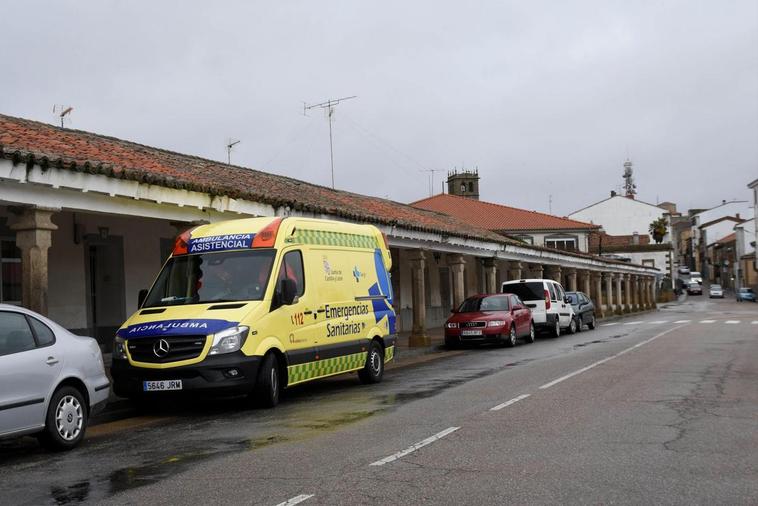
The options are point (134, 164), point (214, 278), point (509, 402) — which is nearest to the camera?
point (509, 402)

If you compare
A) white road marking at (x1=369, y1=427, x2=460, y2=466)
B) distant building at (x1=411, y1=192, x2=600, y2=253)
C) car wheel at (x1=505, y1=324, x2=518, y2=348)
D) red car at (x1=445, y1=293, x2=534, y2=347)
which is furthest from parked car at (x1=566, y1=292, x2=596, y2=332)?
distant building at (x1=411, y1=192, x2=600, y2=253)

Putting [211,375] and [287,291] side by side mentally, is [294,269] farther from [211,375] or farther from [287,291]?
[211,375]

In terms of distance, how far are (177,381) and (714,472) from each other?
21.4 ft

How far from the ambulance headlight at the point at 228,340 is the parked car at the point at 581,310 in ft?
77.1

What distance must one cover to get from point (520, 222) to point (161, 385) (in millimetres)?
55908

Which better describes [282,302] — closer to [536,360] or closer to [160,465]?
[160,465]

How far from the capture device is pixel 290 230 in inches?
484

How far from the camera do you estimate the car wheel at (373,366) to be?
14.1 metres

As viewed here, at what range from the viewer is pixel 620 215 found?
101125 millimetres

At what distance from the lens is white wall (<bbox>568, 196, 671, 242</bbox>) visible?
100125 mm

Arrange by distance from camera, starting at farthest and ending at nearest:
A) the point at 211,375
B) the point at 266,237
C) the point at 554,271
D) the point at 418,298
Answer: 1. the point at 554,271
2. the point at 418,298
3. the point at 266,237
4. the point at 211,375

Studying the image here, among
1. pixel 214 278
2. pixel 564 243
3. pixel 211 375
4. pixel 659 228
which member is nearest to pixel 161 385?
pixel 211 375

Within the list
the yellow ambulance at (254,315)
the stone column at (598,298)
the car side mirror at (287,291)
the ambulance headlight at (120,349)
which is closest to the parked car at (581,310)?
the stone column at (598,298)

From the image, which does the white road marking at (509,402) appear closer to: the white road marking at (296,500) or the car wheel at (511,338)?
the white road marking at (296,500)
